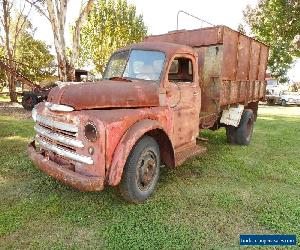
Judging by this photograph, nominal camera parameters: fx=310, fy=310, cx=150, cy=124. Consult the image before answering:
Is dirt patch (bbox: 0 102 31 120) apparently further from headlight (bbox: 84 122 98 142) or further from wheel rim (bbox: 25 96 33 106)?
headlight (bbox: 84 122 98 142)

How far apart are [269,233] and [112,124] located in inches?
88.1

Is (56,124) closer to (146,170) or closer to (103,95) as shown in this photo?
(103,95)

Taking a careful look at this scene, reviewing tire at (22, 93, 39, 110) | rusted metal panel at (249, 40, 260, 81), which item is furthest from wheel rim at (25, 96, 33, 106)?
rusted metal panel at (249, 40, 260, 81)

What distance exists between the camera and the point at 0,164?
5.65 m

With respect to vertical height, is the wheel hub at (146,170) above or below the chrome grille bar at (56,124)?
below

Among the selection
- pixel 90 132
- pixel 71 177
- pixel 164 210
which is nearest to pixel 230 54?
pixel 164 210

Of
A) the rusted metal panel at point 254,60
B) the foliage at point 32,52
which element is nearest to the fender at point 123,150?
the rusted metal panel at point 254,60

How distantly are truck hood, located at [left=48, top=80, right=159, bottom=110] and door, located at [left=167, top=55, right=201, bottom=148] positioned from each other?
536mm

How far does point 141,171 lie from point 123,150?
2.04 ft

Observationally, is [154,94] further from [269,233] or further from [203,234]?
[269,233]

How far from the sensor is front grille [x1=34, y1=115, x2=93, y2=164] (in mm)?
3703

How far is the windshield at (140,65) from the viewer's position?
185 inches

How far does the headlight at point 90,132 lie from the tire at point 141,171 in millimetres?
597

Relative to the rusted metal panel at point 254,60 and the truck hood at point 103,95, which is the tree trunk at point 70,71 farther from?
the truck hood at point 103,95
